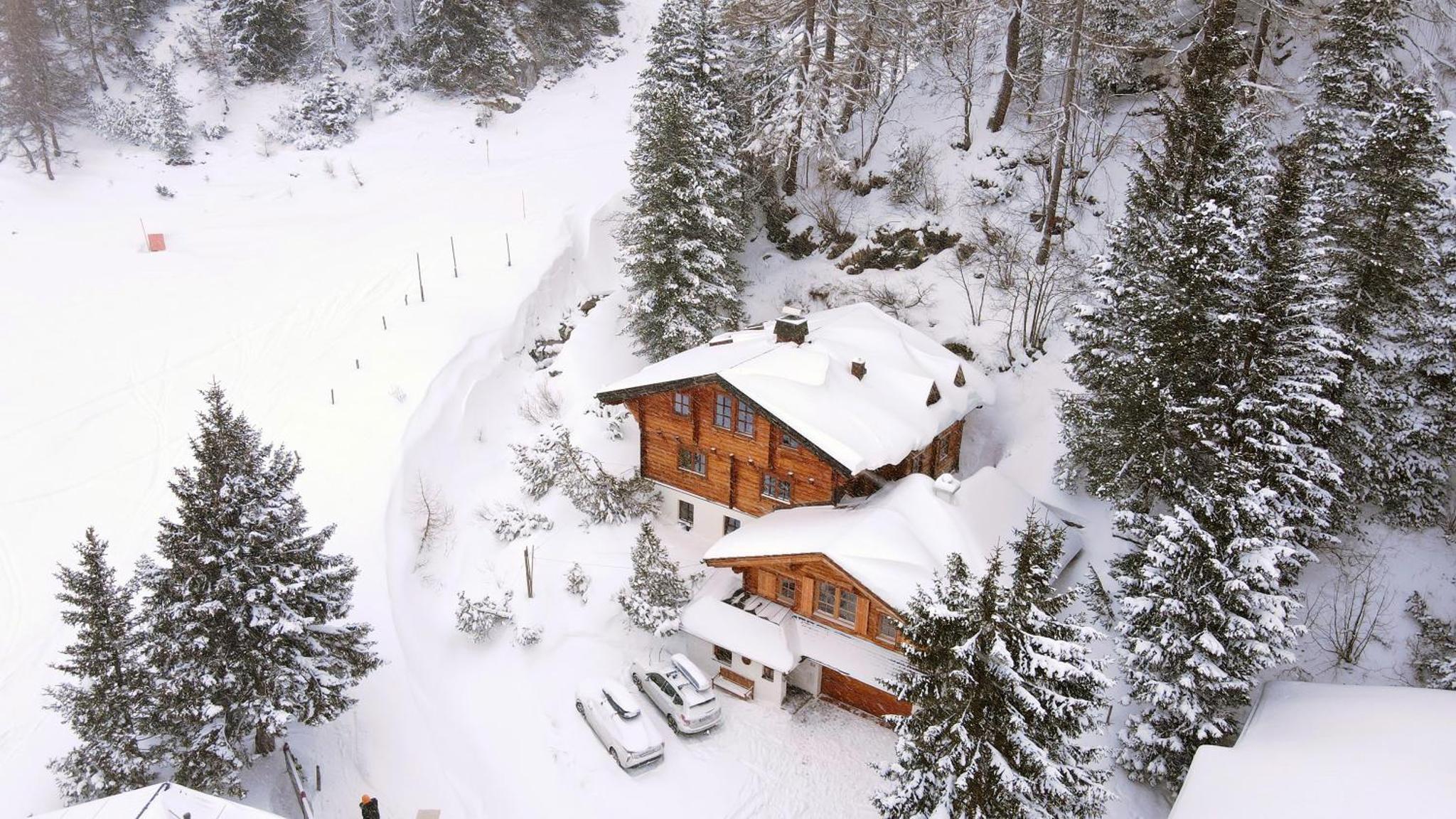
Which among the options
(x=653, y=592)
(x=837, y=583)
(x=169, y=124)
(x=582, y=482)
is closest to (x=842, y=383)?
(x=837, y=583)

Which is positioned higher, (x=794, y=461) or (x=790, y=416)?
(x=790, y=416)

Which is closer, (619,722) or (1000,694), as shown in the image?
(1000,694)

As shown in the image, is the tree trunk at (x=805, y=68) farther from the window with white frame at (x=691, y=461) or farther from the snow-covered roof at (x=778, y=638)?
the snow-covered roof at (x=778, y=638)

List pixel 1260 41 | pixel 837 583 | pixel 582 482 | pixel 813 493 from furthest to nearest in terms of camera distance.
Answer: pixel 1260 41, pixel 582 482, pixel 813 493, pixel 837 583

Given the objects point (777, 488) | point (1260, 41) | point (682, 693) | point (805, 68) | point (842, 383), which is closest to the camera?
point (682, 693)

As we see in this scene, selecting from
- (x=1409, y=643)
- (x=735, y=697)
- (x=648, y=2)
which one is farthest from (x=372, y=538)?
(x=648, y=2)

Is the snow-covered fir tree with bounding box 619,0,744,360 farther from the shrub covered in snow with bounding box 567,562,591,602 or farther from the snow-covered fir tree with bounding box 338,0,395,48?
the snow-covered fir tree with bounding box 338,0,395,48

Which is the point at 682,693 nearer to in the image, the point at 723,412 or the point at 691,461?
the point at 691,461

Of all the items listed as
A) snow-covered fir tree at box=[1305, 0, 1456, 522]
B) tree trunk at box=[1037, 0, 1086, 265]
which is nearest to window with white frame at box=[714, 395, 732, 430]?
tree trunk at box=[1037, 0, 1086, 265]
